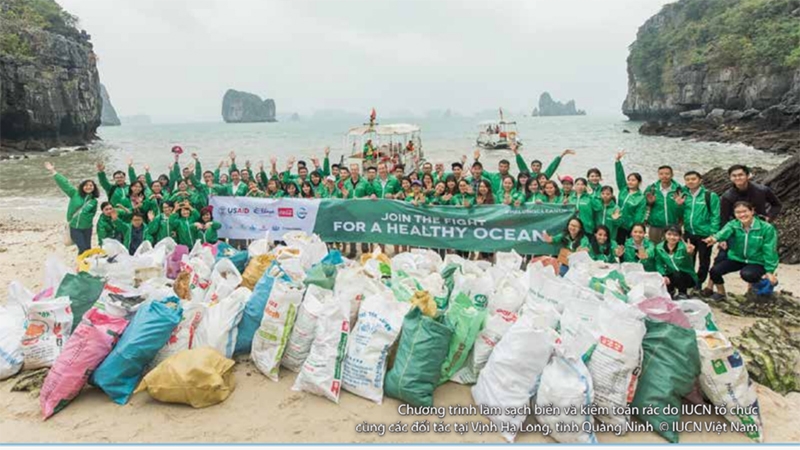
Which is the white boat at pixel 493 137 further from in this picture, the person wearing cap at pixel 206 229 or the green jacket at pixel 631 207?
the person wearing cap at pixel 206 229

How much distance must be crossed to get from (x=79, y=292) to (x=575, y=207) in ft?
16.4

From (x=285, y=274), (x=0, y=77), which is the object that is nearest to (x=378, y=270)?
(x=285, y=274)

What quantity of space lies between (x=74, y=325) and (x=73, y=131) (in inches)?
2000

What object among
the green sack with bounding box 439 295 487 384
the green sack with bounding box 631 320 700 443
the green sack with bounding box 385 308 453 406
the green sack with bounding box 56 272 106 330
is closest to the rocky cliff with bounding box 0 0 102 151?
the green sack with bounding box 56 272 106 330

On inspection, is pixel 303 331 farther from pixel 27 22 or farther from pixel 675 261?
pixel 27 22

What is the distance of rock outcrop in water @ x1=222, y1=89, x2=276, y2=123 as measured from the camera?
580ft

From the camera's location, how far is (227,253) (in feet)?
16.4

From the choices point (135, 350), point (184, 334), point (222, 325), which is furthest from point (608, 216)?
point (135, 350)

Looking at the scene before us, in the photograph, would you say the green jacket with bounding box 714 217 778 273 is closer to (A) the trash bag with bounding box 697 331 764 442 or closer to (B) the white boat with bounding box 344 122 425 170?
(A) the trash bag with bounding box 697 331 764 442

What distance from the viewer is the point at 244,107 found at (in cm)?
17750

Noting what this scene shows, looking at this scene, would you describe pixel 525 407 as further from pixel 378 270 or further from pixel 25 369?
pixel 25 369

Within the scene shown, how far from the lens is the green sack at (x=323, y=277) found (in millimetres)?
3752

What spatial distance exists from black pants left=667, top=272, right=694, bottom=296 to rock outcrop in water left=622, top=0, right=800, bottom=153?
28.9 meters

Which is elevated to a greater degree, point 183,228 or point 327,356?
point 183,228
